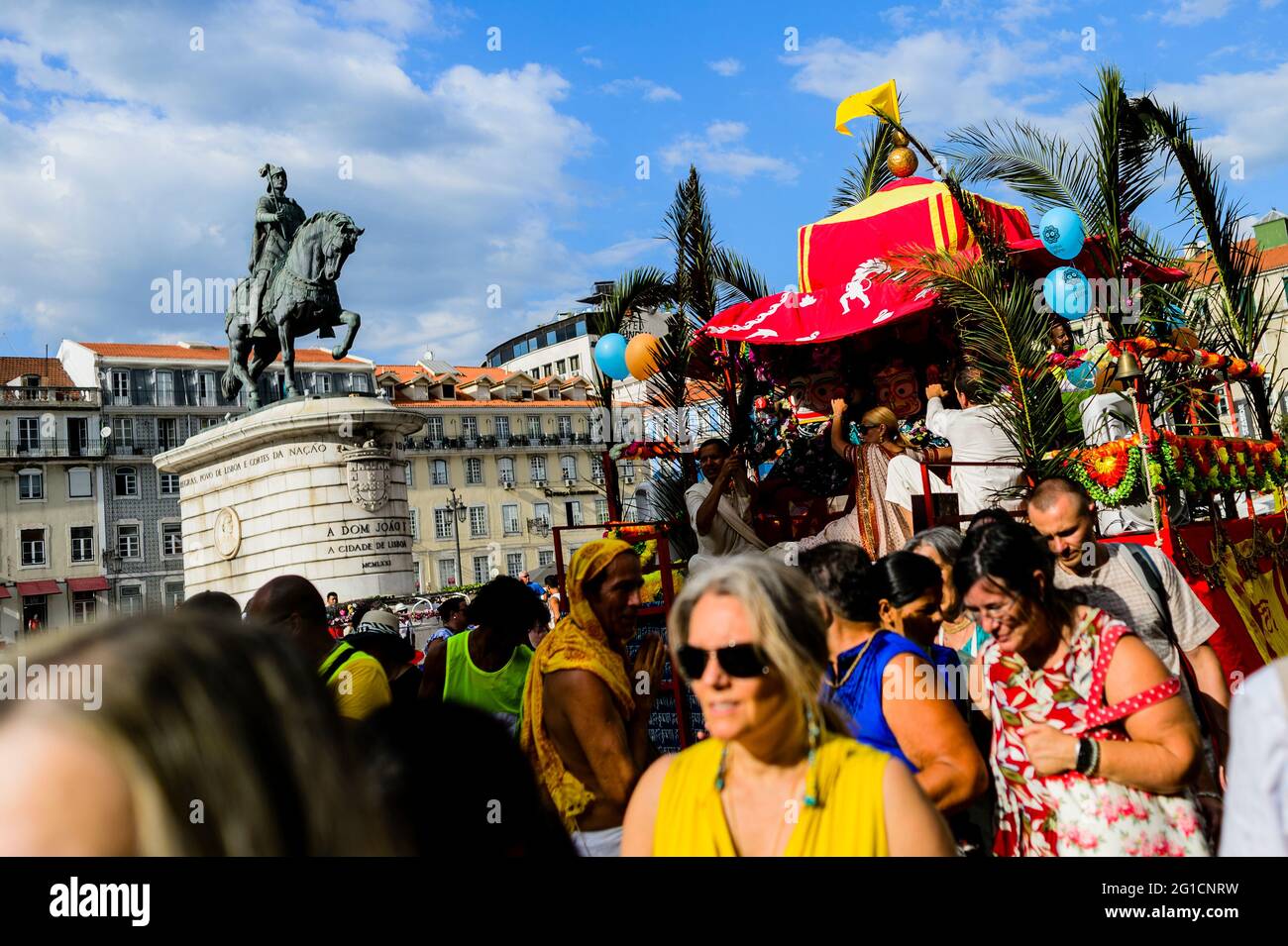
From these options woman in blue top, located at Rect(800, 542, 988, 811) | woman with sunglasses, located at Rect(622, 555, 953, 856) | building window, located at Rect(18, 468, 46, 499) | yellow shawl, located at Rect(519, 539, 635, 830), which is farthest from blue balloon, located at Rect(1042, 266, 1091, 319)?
building window, located at Rect(18, 468, 46, 499)

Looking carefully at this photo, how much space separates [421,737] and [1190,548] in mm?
7060

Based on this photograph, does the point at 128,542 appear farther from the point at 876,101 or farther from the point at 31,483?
the point at 876,101

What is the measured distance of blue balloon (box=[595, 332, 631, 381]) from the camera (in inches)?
489

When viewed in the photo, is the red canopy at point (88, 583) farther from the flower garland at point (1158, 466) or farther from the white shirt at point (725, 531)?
the flower garland at point (1158, 466)

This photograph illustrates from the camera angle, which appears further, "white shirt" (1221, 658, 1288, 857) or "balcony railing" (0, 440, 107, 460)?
"balcony railing" (0, 440, 107, 460)

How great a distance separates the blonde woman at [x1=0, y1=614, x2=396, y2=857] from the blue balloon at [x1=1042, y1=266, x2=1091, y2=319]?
28.6ft

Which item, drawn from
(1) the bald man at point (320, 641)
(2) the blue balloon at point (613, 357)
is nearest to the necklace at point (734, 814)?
(1) the bald man at point (320, 641)

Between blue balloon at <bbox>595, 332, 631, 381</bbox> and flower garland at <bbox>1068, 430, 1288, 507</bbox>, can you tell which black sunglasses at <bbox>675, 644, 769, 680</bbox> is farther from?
blue balloon at <bbox>595, 332, 631, 381</bbox>

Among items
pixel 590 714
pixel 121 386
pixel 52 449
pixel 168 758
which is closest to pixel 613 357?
pixel 590 714

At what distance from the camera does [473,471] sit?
79.3 m

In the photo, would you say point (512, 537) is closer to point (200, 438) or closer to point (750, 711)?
point (200, 438)

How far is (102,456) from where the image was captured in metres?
67.1
